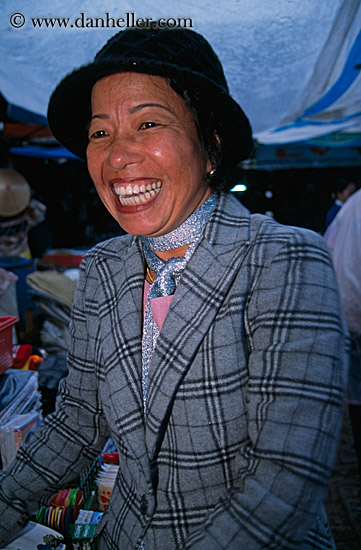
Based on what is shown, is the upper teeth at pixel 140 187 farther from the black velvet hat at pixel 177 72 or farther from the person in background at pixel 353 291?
the person in background at pixel 353 291

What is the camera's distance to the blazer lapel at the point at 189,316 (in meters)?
1.03

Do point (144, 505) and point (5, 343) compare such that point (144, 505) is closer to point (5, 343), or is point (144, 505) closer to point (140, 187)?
point (140, 187)

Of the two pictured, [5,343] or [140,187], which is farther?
[5,343]

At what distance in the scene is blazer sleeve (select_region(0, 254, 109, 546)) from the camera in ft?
3.86

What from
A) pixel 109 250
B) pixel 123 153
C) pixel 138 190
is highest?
pixel 123 153

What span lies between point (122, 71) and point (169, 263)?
581mm

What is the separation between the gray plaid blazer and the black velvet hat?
9.6 inches

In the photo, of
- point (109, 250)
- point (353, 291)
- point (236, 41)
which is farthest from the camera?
point (353, 291)

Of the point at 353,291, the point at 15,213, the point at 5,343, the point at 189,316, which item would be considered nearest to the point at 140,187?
the point at 189,316

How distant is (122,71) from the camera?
1123 mm

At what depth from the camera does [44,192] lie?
8570 millimetres

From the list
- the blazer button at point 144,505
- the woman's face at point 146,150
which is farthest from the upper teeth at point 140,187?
the blazer button at point 144,505

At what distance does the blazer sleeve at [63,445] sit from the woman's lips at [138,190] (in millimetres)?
399

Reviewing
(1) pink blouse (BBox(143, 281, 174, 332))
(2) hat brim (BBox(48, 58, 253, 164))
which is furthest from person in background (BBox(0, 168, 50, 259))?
(1) pink blouse (BBox(143, 281, 174, 332))
